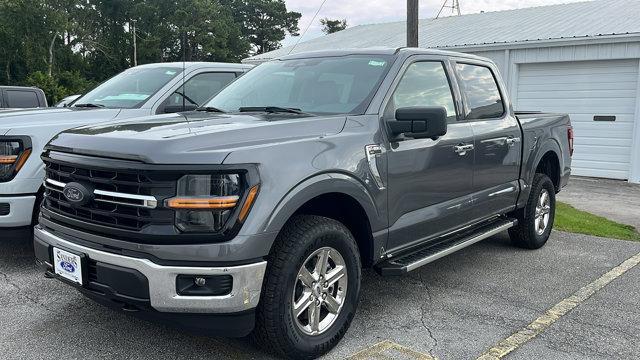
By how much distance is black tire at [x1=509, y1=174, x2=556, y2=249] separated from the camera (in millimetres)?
5945

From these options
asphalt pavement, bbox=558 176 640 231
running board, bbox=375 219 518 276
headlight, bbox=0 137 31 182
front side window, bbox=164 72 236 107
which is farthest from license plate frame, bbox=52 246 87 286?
asphalt pavement, bbox=558 176 640 231

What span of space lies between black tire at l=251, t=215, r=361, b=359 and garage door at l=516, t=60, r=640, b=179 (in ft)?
34.7

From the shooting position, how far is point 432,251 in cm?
436

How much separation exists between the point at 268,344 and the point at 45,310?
74.5 inches

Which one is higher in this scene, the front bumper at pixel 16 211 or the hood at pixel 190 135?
the hood at pixel 190 135

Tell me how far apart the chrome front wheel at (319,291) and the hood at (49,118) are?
2912 mm

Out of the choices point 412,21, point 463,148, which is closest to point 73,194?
point 463,148

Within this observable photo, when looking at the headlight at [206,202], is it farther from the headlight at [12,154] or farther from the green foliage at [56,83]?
the green foliage at [56,83]

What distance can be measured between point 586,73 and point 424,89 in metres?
9.52

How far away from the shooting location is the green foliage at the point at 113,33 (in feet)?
150

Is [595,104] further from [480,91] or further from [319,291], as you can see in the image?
[319,291]

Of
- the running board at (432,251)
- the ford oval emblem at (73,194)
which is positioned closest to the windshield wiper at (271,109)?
the running board at (432,251)

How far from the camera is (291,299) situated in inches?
127

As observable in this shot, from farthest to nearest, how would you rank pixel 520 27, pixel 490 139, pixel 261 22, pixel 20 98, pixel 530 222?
pixel 261 22, pixel 520 27, pixel 20 98, pixel 530 222, pixel 490 139
